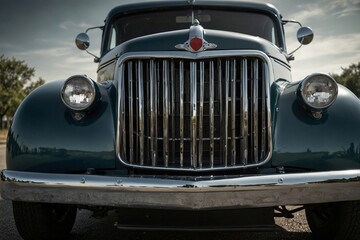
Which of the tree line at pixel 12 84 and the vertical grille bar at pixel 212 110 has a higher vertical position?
the tree line at pixel 12 84

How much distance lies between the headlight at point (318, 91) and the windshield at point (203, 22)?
1.40 metres

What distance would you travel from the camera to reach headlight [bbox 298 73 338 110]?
8.25ft

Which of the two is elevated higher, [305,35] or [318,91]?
[305,35]

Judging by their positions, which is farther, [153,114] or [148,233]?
[148,233]

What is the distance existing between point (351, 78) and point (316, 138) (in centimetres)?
5298

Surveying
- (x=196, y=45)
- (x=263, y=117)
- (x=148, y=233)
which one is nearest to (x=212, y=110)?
(x=263, y=117)

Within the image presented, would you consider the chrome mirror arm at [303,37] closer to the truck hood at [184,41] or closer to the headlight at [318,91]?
the truck hood at [184,41]

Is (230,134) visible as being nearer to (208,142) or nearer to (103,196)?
(208,142)

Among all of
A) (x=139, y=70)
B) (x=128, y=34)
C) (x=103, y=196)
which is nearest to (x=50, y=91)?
(x=139, y=70)

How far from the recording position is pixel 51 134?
8.31ft

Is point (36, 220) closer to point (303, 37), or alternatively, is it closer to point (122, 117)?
point (122, 117)

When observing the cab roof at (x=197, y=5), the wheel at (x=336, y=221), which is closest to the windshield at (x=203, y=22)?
the cab roof at (x=197, y=5)

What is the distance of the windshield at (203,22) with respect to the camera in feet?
12.5

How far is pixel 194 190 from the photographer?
84.0 inches
